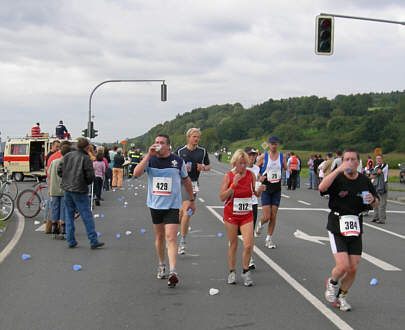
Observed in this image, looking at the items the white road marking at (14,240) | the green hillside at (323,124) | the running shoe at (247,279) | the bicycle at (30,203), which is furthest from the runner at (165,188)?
the green hillside at (323,124)

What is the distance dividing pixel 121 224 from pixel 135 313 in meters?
7.07

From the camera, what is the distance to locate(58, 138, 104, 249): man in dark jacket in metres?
9.05

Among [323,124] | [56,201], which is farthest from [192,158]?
[323,124]

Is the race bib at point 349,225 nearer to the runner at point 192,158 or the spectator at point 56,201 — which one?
the runner at point 192,158

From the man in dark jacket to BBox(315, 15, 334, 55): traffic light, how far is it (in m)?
9.80

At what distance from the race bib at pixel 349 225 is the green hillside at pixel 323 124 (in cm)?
10609

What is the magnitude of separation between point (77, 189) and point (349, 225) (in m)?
5.18

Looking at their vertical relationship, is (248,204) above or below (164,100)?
below

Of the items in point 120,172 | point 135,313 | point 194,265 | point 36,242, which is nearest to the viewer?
point 135,313

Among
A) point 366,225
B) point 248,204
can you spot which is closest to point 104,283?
point 248,204

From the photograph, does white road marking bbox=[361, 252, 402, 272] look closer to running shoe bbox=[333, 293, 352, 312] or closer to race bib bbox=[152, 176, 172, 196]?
running shoe bbox=[333, 293, 352, 312]

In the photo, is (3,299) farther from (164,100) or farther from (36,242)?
(164,100)

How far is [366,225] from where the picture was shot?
13.3 m

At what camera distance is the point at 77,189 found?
9.08 metres
